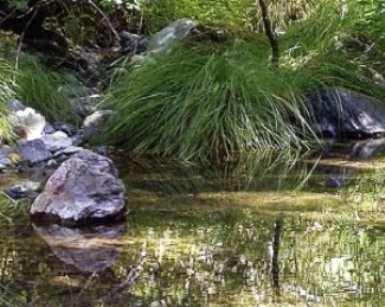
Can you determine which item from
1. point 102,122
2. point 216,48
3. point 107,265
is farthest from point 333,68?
point 107,265

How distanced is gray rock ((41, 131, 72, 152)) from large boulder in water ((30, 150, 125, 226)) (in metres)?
1.37

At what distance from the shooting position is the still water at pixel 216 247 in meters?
2.06

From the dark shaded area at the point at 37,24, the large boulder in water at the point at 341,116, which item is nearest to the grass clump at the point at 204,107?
the large boulder in water at the point at 341,116

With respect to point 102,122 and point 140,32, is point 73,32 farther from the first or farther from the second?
point 102,122

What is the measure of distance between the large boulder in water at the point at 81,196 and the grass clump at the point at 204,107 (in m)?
1.33

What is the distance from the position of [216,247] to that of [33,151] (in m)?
1.90

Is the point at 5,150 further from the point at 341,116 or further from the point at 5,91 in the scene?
the point at 341,116

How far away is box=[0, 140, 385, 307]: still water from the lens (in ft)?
6.76

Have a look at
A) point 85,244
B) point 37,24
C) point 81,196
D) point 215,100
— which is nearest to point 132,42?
point 37,24

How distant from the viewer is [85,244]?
254 cm

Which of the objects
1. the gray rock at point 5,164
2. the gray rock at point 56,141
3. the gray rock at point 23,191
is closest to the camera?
the gray rock at point 23,191

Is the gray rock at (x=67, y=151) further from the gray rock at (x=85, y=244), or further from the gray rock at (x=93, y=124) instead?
the gray rock at (x=85, y=244)

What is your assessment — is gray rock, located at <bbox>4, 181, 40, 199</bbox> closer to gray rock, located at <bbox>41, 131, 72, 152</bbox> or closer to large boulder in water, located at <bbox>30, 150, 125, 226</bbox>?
large boulder in water, located at <bbox>30, 150, 125, 226</bbox>

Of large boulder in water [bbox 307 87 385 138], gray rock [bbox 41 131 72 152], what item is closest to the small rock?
gray rock [bbox 41 131 72 152]
